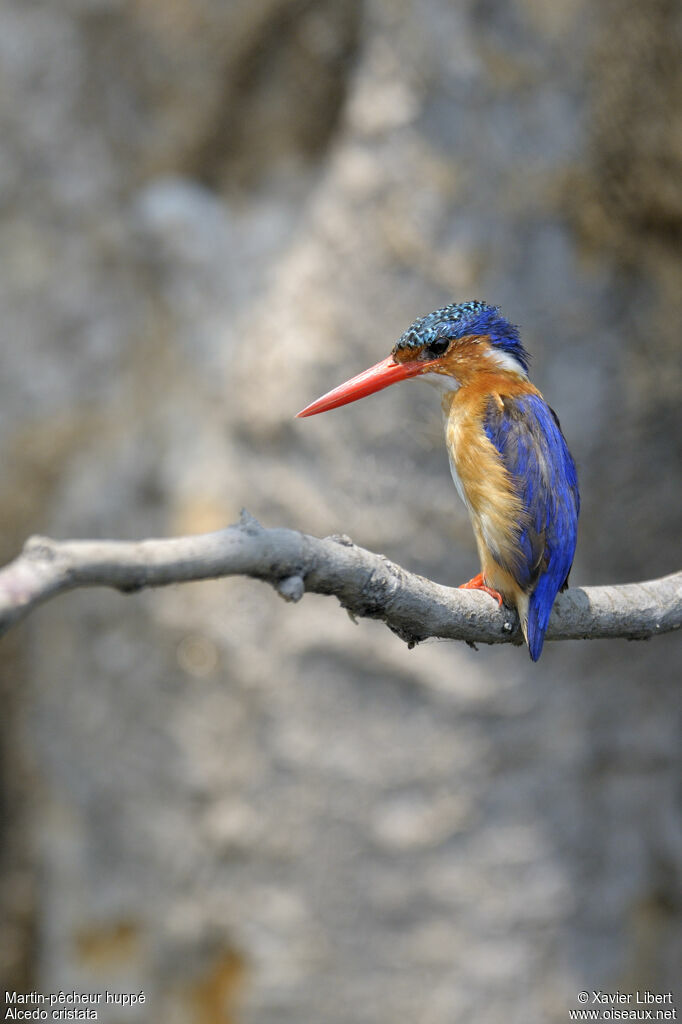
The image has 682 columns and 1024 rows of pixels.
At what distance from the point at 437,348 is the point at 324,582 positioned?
862 mm

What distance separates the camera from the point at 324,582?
1029mm

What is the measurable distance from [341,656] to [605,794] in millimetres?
892

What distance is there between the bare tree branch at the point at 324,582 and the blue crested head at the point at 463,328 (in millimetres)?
538

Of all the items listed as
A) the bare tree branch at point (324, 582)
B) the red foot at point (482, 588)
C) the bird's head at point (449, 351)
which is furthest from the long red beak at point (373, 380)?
the bare tree branch at point (324, 582)

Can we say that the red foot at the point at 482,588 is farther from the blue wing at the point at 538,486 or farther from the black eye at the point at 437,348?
the black eye at the point at 437,348

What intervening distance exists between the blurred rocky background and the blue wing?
101cm

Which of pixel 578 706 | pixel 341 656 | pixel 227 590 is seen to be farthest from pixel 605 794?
pixel 227 590

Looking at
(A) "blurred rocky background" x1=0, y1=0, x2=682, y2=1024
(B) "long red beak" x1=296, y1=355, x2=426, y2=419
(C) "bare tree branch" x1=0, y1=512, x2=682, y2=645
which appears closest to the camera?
(C) "bare tree branch" x1=0, y1=512, x2=682, y2=645

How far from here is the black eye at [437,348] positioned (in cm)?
178

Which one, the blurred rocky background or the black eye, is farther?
the blurred rocky background

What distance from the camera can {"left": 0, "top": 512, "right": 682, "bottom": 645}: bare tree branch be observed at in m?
0.74

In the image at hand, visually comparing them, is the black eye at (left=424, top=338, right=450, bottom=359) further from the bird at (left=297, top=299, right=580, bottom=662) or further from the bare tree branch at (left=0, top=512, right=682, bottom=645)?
the bare tree branch at (left=0, top=512, right=682, bottom=645)

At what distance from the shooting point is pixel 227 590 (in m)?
2.83

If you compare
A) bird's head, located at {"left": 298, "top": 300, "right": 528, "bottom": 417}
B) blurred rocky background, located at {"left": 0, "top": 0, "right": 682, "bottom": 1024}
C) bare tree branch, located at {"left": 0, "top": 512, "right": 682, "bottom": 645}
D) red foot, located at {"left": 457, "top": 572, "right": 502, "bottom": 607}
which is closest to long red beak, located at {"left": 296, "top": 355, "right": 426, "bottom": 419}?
bird's head, located at {"left": 298, "top": 300, "right": 528, "bottom": 417}
